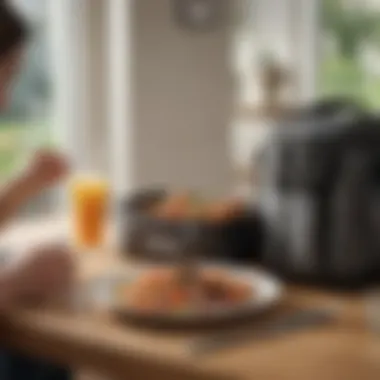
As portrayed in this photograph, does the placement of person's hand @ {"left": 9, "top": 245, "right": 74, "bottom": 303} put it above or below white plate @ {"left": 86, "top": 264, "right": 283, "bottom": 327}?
above

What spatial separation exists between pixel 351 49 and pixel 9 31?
2.88m

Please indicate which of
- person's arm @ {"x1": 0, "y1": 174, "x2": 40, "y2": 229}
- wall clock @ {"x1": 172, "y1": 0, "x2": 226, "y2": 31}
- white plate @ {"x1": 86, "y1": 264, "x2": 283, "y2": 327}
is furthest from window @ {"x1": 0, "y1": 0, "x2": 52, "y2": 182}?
white plate @ {"x1": 86, "y1": 264, "x2": 283, "y2": 327}

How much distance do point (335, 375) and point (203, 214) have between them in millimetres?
687

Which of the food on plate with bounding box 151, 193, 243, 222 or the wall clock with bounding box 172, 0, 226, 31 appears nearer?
the food on plate with bounding box 151, 193, 243, 222

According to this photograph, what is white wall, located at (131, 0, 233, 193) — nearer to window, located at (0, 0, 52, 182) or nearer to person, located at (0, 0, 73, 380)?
window, located at (0, 0, 52, 182)

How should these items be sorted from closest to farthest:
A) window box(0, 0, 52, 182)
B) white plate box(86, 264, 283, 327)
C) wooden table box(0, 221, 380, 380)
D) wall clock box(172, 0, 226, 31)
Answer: wooden table box(0, 221, 380, 380) < white plate box(86, 264, 283, 327) < window box(0, 0, 52, 182) < wall clock box(172, 0, 226, 31)

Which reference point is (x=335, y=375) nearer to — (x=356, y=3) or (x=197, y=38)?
→ (x=197, y=38)

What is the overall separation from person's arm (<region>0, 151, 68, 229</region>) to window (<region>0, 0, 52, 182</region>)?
1079 millimetres

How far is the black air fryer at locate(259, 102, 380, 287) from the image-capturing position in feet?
5.71

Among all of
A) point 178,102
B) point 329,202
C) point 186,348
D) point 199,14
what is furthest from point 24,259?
point 199,14

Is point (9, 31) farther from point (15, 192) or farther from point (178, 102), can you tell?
point (178, 102)

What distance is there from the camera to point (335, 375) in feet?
4.32

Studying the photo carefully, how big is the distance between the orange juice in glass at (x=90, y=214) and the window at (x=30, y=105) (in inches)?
36.9

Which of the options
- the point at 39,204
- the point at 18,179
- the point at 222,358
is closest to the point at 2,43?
the point at 18,179
